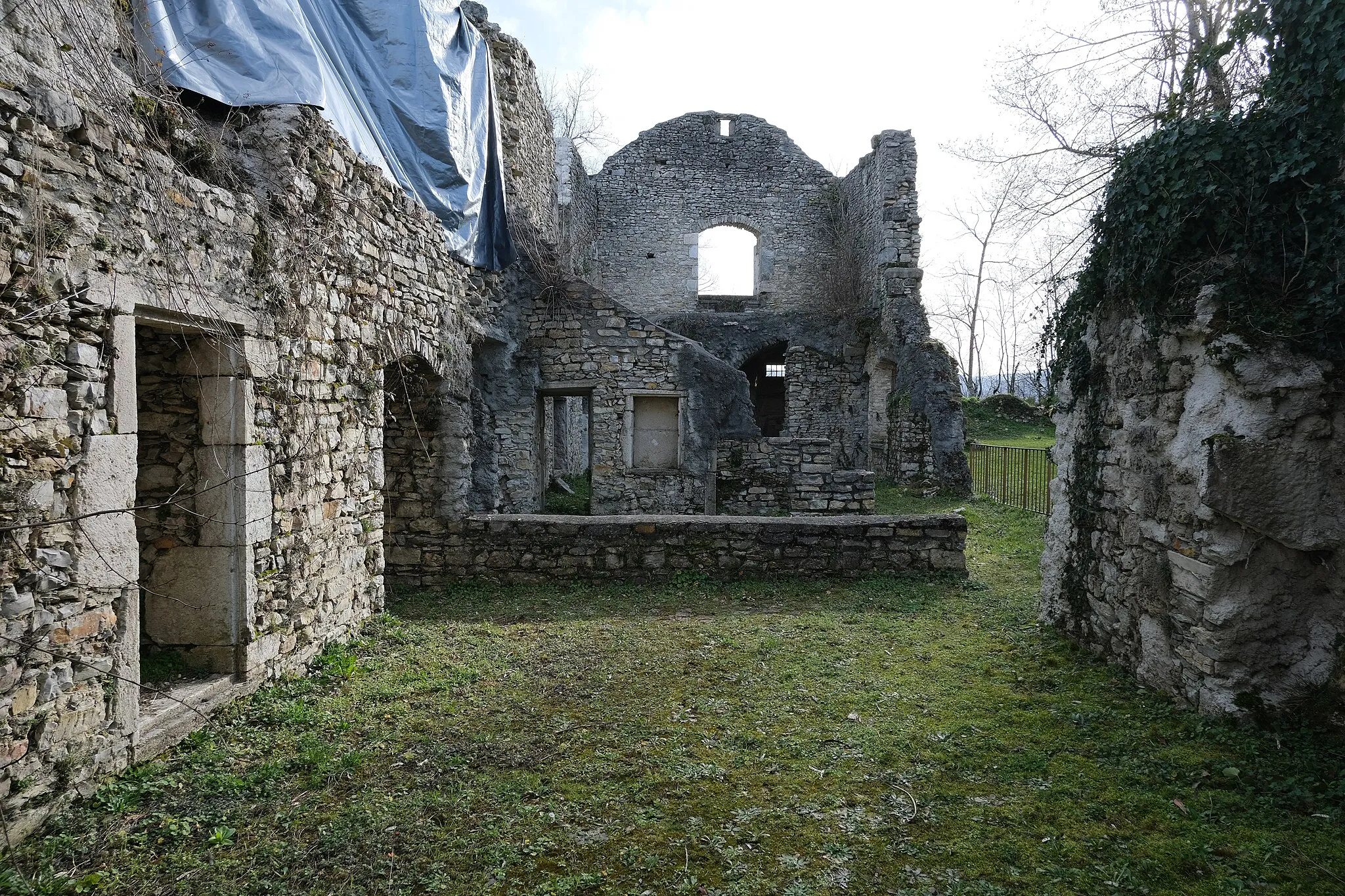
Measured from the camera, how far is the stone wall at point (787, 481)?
972cm

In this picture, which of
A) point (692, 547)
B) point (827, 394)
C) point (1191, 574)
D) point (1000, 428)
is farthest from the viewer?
point (1000, 428)

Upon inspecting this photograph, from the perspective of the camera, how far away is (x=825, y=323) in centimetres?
1661

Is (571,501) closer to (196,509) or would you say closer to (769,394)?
(196,509)

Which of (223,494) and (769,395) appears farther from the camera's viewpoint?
(769,395)

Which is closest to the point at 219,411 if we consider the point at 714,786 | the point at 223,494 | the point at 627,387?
the point at 223,494

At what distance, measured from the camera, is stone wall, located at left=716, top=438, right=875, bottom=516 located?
9.72 meters

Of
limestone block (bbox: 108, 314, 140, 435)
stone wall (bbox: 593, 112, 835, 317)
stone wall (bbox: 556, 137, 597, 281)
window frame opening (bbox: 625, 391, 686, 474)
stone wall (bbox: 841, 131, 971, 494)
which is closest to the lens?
limestone block (bbox: 108, 314, 140, 435)

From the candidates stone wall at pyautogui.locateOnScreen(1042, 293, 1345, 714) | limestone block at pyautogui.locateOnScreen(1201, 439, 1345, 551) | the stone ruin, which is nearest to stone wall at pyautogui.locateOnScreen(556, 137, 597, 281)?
the stone ruin

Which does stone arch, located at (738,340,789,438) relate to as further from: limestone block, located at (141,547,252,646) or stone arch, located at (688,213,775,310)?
limestone block, located at (141,547,252,646)

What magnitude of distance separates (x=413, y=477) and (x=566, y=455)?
852 centimetres

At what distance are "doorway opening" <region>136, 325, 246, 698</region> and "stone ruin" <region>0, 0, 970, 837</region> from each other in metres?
0.01

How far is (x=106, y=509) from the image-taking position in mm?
3145

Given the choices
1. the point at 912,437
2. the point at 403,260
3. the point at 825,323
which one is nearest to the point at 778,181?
the point at 825,323

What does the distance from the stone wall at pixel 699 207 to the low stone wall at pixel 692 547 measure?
41.6 ft
